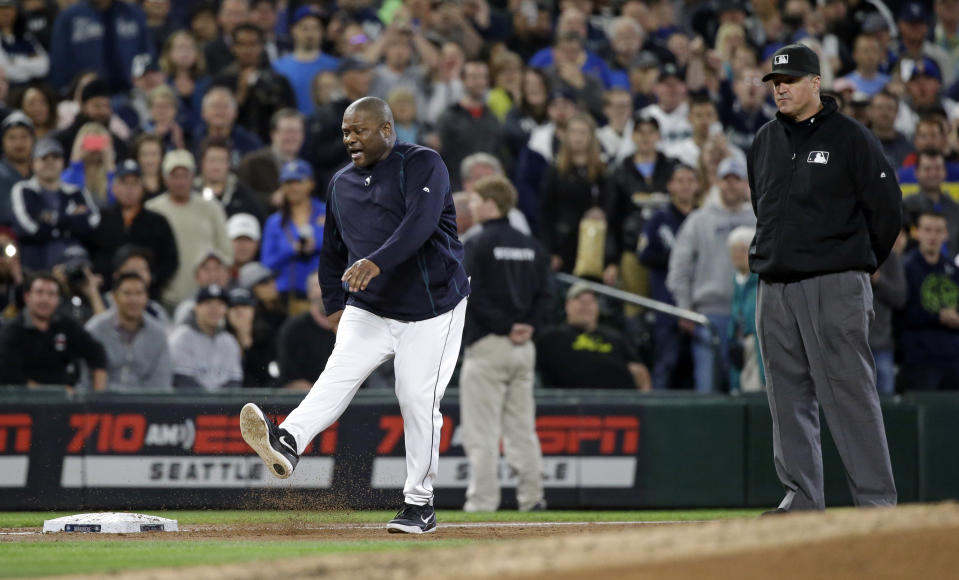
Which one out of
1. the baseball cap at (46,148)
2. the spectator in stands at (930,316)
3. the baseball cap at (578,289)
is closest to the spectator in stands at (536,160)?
the baseball cap at (578,289)

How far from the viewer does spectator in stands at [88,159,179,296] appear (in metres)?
13.2

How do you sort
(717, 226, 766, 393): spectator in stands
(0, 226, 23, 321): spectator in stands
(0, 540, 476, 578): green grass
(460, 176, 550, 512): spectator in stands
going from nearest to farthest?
1. (0, 540, 476, 578): green grass
2. (460, 176, 550, 512): spectator in stands
3. (0, 226, 23, 321): spectator in stands
4. (717, 226, 766, 393): spectator in stands

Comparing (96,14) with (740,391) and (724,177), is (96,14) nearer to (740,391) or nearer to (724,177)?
(724,177)

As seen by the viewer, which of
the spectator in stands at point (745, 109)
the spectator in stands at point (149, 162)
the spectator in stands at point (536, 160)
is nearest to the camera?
the spectator in stands at point (149, 162)

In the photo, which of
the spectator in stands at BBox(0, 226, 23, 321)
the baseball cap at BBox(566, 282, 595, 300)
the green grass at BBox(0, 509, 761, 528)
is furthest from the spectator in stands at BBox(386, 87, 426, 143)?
the green grass at BBox(0, 509, 761, 528)

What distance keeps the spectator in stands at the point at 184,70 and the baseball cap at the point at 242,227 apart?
6.72ft

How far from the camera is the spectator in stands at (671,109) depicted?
16.2 m

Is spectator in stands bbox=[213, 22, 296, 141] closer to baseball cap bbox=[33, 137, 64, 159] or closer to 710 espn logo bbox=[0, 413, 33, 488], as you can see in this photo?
baseball cap bbox=[33, 137, 64, 159]

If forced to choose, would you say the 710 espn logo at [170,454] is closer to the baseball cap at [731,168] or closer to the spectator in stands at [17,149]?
the spectator in stands at [17,149]

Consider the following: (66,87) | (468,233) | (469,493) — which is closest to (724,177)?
(468,233)

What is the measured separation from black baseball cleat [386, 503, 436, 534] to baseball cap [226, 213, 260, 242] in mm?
5962

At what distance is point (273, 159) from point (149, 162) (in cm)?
124

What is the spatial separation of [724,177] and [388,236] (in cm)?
636

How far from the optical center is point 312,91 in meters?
15.8
